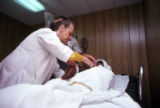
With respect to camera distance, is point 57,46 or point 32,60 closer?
point 57,46

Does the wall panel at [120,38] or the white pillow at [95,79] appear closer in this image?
the white pillow at [95,79]

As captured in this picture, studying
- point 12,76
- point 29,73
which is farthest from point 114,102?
point 12,76

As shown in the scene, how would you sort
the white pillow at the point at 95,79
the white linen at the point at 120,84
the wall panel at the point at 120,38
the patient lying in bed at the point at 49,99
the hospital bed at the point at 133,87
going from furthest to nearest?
the wall panel at the point at 120,38 < the white linen at the point at 120,84 < the hospital bed at the point at 133,87 < the white pillow at the point at 95,79 < the patient lying in bed at the point at 49,99

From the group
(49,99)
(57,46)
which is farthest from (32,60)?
(49,99)

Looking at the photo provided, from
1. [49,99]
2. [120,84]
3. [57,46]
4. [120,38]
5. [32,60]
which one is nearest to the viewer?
[49,99]

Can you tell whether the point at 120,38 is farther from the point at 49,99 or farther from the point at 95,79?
the point at 49,99

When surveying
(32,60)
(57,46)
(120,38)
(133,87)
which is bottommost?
(133,87)

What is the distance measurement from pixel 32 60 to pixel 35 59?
1.1 inches

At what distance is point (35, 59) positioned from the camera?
1.10 meters

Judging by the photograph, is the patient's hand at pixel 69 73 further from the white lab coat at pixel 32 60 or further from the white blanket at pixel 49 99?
the white blanket at pixel 49 99

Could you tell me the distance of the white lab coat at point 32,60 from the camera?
988mm

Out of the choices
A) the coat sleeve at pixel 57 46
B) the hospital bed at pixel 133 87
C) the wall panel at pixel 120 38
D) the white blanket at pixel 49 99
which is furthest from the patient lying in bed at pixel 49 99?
the wall panel at pixel 120 38

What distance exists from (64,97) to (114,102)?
257 mm

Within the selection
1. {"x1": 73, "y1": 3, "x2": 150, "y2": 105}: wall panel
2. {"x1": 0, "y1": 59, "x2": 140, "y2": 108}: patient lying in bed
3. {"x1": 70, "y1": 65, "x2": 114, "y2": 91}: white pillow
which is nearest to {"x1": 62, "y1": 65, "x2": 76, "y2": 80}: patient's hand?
{"x1": 70, "y1": 65, "x2": 114, "y2": 91}: white pillow
